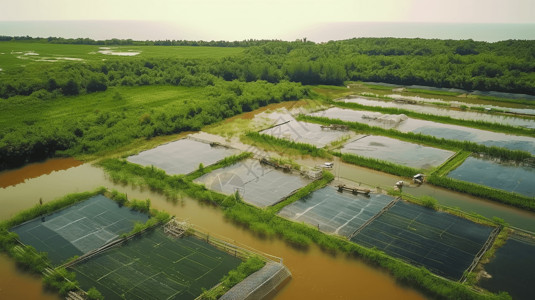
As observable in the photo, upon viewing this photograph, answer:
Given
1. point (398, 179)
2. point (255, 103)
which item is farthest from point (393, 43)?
point (398, 179)

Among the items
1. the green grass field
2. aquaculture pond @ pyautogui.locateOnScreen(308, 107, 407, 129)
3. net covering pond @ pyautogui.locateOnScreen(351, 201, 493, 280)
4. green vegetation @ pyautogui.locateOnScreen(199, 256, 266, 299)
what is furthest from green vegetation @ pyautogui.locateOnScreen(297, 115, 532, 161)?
the green grass field

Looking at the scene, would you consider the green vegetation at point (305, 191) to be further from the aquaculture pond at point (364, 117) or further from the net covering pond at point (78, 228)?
the aquaculture pond at point (364, 117)

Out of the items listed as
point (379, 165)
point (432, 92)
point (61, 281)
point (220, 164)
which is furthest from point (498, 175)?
point (432, 92)

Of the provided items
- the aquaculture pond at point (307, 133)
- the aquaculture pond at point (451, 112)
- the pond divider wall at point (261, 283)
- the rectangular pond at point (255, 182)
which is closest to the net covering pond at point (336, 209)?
the rectangular pond at point (255, 182)

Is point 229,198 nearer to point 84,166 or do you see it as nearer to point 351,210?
point 351,210

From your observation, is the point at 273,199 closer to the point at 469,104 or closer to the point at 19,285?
the point at 19,285

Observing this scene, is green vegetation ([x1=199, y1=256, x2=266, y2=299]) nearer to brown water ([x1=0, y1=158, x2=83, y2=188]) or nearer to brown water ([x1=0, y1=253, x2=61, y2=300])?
brown water ([x1=0, y1=253, x2=61, y2=300])
